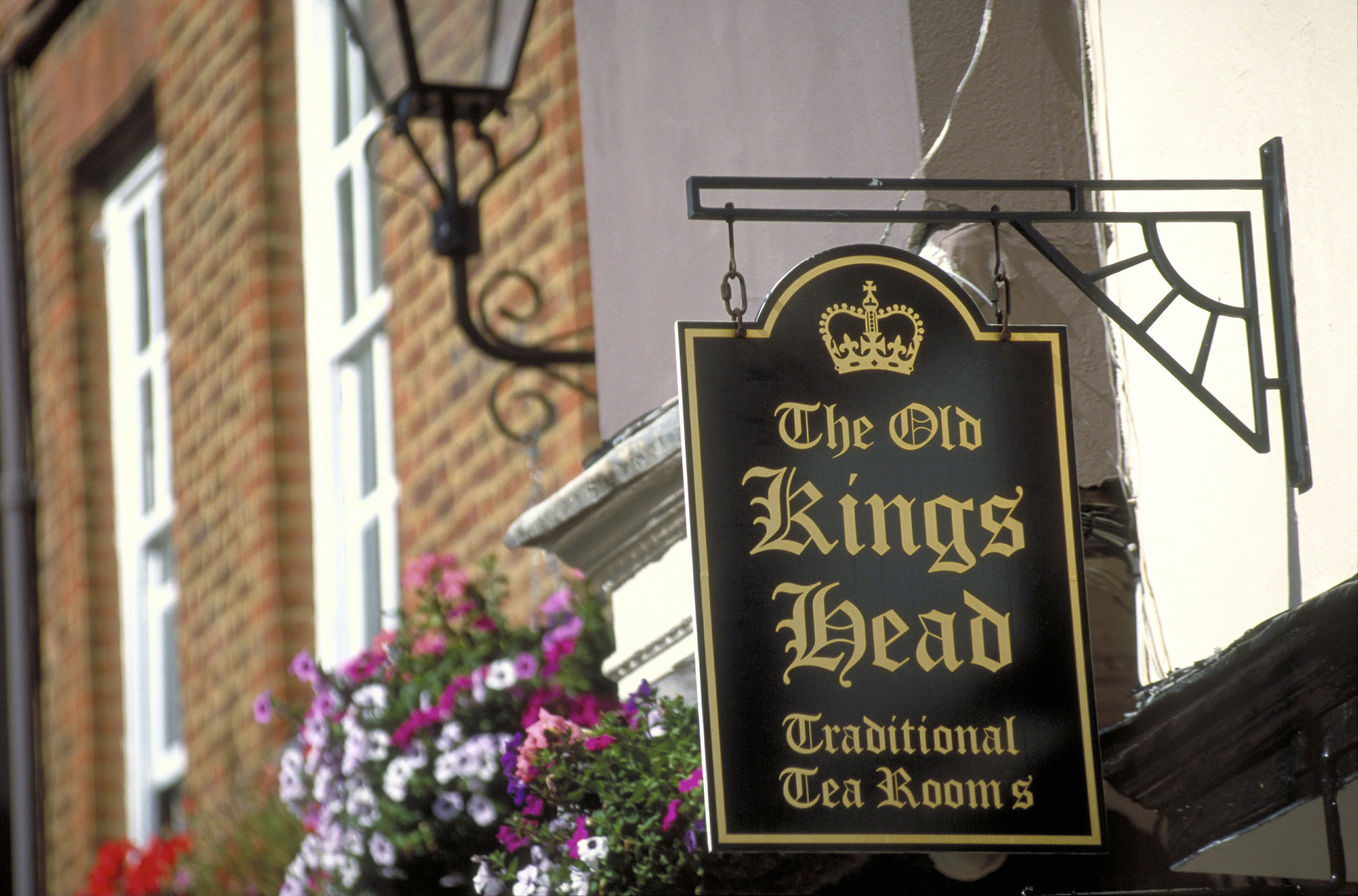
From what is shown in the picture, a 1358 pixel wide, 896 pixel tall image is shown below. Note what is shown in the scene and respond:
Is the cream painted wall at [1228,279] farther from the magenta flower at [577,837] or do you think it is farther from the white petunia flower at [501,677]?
the white petunia flower at [501,677]

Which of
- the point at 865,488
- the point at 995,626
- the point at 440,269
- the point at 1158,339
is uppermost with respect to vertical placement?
the point at 440,269

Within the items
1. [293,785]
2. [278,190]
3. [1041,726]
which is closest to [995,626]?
[1041,726]

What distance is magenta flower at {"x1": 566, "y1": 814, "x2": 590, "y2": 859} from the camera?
15.0ft

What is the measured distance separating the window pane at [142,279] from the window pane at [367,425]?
185 centimetres

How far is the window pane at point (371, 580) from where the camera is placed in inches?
293

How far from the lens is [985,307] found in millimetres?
4383

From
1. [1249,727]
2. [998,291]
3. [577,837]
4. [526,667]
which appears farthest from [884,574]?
[526,667]

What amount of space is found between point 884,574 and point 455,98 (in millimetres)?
2698

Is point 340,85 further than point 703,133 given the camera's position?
Yes

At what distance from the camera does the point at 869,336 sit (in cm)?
380

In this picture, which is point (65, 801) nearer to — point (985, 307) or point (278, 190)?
point (278, 190)

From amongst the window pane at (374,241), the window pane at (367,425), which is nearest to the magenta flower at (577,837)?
the window pane at (367,425)

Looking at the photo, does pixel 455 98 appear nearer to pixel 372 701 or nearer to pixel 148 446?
pixel 372 701

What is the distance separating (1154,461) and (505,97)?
2.26m
